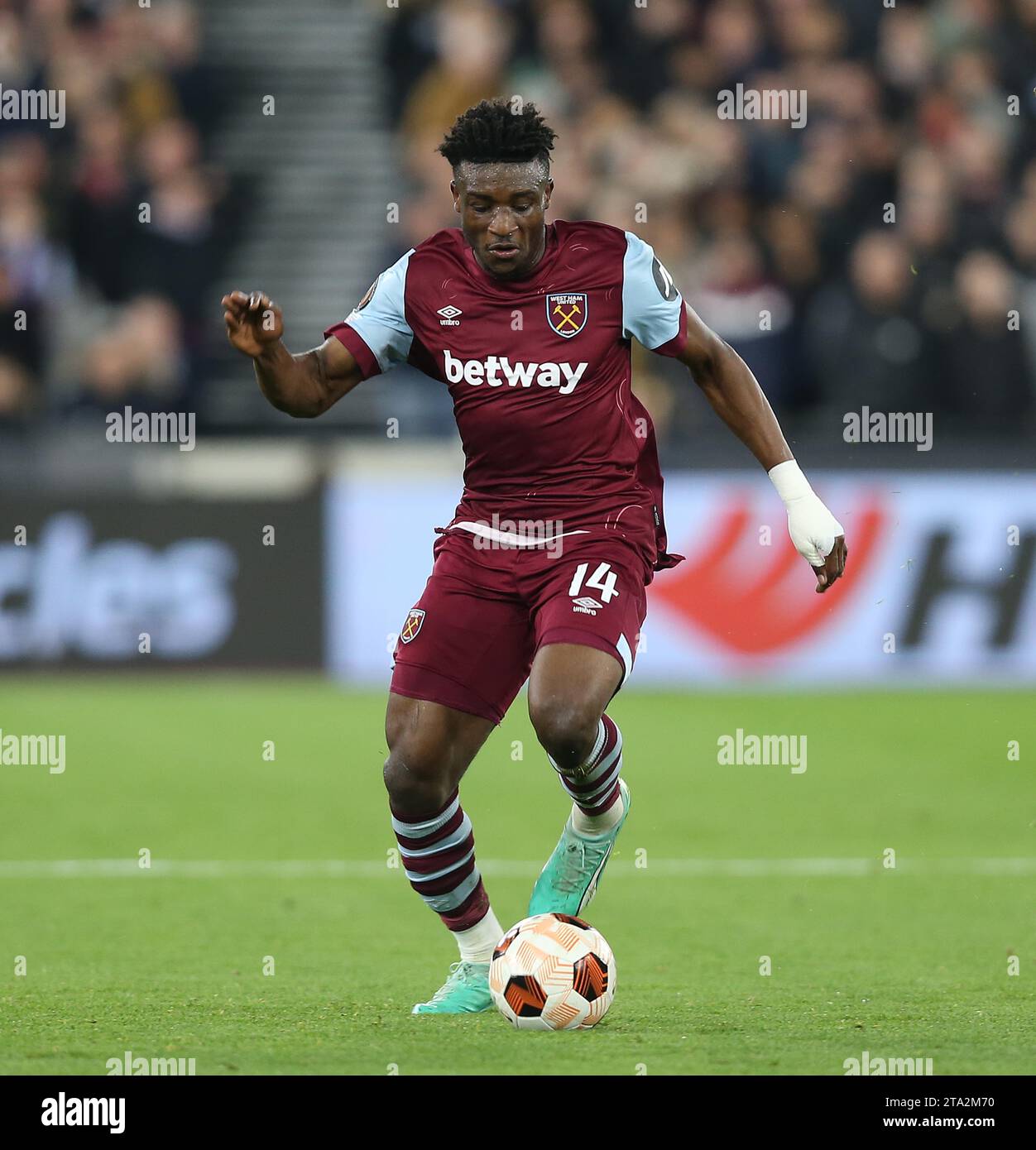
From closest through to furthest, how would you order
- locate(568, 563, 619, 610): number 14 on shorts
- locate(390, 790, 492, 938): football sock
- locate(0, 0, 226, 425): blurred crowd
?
locate(568, 563, 619, 610): number 14 on shorts → locate(390, 790, 492, 938): football sock → locate(0, 0, 226, 425): blurred crowd

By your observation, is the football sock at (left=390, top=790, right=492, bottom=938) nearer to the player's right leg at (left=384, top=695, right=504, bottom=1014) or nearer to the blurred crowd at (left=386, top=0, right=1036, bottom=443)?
the player's right leg at (left=384, top=695, right=504, bottom=1014)

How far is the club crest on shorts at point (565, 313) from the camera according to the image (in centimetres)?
599

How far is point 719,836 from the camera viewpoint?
366 inches

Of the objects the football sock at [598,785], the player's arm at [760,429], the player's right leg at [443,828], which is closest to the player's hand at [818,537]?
the player's arm at [760,429]

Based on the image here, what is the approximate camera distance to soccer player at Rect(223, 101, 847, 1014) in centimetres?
A: 586

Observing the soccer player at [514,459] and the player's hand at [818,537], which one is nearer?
the soccer player at [514,459]

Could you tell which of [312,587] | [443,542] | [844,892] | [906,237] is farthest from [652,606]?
[443,542]

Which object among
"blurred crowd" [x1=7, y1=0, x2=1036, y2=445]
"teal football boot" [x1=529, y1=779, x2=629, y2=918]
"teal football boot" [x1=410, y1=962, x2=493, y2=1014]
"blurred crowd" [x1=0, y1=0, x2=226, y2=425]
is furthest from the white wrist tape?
"blurred crowd" [x1=0, y1=0, x2=226, y2=425]

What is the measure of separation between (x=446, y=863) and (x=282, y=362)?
4.98ft

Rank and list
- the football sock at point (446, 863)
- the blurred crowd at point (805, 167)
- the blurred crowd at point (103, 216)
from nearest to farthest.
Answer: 1. the football sock at point (446, 863)
2. the blurred crowd at point (805, 167)
3. the blurred crowd at point (103, 216)

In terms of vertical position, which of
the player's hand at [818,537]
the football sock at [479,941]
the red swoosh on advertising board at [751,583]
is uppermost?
the red swoosh on advertising board at [751,583]

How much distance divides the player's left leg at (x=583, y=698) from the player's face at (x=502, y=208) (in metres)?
0.88

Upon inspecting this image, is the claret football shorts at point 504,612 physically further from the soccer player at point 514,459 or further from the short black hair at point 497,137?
the short black hair at point 497,137

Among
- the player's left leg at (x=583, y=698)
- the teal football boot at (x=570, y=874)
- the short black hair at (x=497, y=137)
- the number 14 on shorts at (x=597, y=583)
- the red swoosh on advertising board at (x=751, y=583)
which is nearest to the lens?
the player's left leg at (x=583, y=698)
